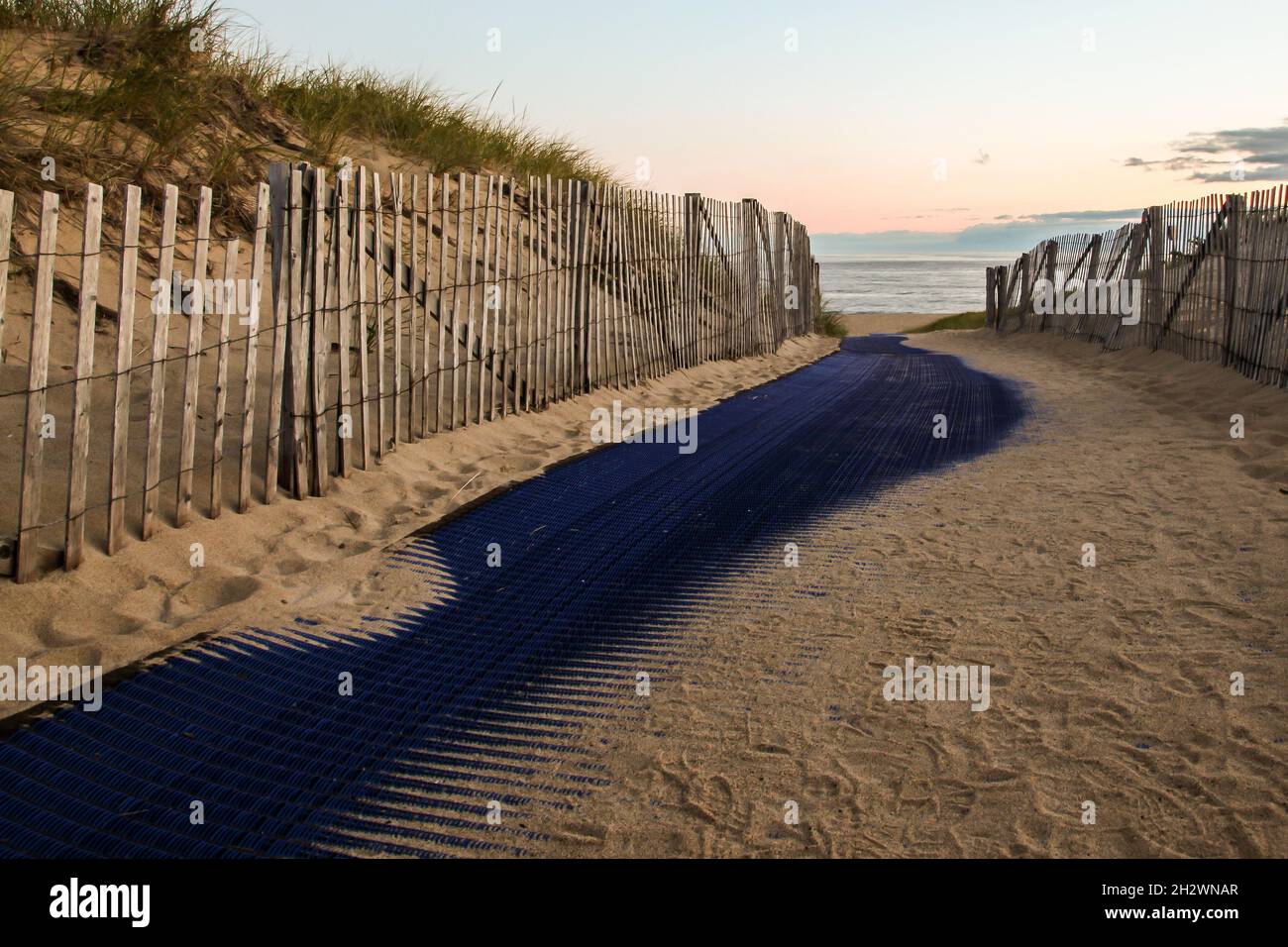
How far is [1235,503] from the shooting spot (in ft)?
18.1

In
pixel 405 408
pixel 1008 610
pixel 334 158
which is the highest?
pixel 334 158

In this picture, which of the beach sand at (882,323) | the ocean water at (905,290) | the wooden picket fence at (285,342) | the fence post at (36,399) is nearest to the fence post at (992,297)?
the beach sand at (882,323)

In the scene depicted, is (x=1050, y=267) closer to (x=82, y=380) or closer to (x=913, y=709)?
(x=913, y=709)

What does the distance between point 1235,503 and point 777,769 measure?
3883 millimetres

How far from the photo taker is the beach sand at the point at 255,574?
12.2 ft

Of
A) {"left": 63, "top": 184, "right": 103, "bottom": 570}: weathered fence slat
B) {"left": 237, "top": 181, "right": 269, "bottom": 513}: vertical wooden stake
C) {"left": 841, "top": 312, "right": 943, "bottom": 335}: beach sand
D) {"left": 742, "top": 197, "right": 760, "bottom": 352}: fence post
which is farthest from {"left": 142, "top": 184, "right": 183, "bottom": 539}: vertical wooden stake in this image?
{"left": 841, "top": 312, "right": 943, "bottom": 335}: beach sand

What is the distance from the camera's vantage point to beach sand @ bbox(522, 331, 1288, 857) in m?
2.68

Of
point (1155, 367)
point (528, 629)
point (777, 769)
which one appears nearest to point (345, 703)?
point (528, 629)

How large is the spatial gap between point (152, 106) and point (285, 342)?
4400 millimetres

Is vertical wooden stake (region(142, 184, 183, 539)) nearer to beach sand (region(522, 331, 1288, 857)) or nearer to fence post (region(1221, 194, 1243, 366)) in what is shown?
beach sand (region(522, 331, 1288, 857))

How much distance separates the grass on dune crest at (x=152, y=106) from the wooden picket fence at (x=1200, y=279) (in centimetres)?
863

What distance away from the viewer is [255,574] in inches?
173
